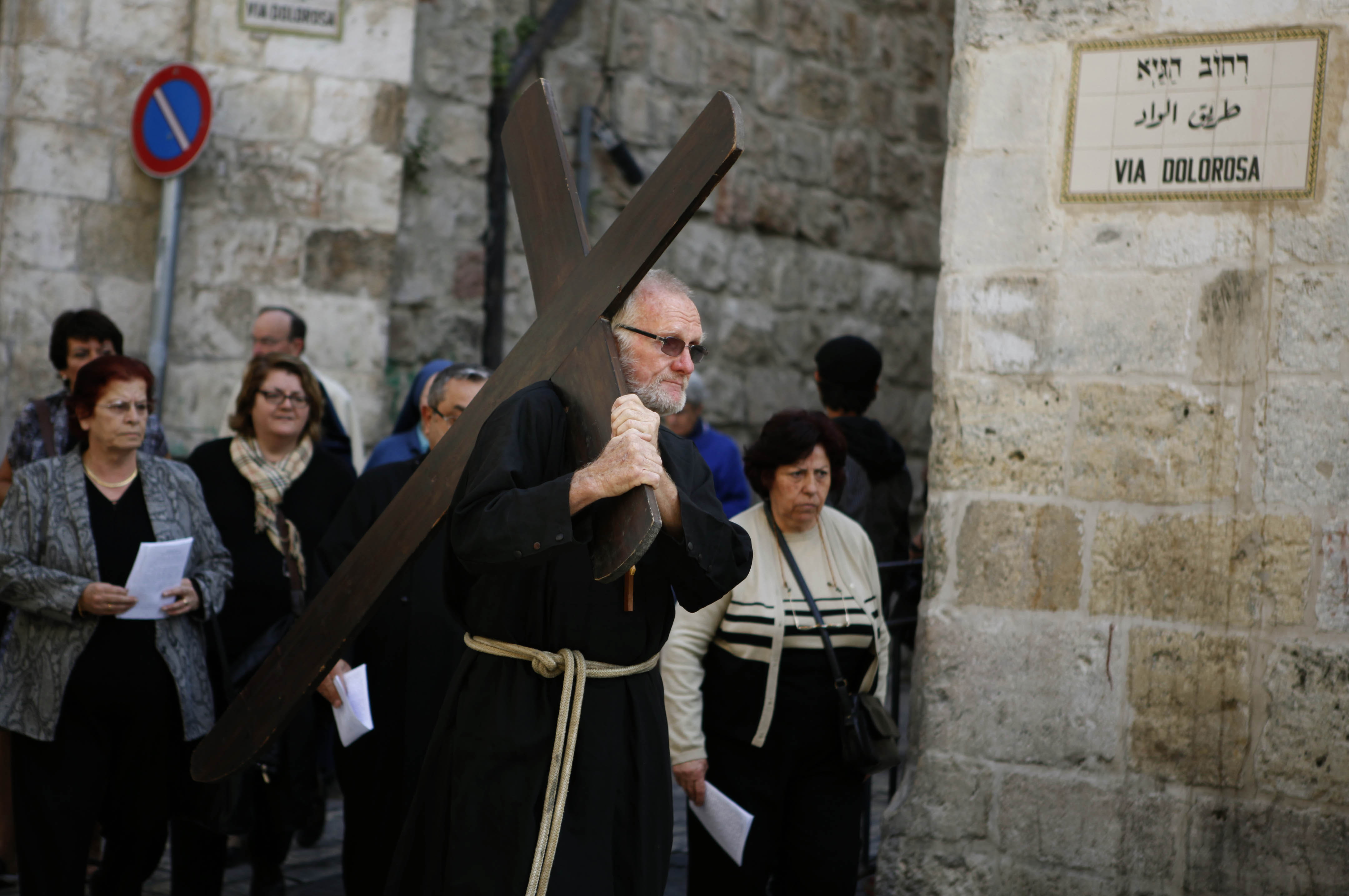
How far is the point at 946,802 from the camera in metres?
4.07

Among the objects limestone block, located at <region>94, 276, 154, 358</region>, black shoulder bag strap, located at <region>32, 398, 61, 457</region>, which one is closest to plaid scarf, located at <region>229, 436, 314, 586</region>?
black shoulder bag strap, located at <region>32, 398, 61, 457</region>

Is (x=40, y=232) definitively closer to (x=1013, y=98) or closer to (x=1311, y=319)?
(x=1013, y=98)

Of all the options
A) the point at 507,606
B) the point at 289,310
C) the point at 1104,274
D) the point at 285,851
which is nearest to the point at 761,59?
the point at 289,310

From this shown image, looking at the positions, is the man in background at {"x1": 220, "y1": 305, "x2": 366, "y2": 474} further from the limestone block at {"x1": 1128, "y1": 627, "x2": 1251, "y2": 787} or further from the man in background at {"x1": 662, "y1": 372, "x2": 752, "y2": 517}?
the limestone block at {"x1": 1128, "y1": 627, "x2": 1251, "y2": 787}

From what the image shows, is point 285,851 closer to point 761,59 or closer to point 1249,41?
point 1249,41

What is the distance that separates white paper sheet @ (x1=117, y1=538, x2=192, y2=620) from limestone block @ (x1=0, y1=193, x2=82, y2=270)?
3.09 metres

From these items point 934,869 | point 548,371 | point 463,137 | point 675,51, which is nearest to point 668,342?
point 548,371

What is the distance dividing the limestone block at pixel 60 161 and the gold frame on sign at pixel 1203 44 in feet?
15.4

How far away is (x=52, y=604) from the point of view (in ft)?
13.2

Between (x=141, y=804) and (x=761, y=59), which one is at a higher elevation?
(x=761, y=59)

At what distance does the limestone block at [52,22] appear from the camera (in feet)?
21.8

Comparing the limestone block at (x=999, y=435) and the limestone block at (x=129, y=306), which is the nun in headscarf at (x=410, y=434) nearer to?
the limestone block at (x=129, y=306)

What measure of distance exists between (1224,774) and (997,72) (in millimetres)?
2004

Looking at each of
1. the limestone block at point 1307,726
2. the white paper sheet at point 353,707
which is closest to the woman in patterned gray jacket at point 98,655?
the white paper sheet at point 353,707
